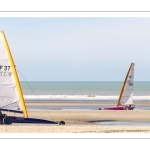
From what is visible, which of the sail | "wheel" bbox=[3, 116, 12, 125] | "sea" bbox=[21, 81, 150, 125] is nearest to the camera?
"wheel" bbox=[3, 116, 12, 125]

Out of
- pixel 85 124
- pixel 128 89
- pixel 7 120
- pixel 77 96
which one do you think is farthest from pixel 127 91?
pixel 77 96

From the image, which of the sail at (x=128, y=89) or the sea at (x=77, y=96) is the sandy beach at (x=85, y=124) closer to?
the sea at (x=77, y=96)

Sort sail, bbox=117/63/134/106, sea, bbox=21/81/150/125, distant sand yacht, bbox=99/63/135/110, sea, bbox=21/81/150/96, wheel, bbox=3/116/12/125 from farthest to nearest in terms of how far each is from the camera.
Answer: sea, bbox=21/81/150/96, sea, bbox=21/81/150/125, sail, bbox=117/63/134/106, distant sand yacht, bbox=99/63/135/110, wheel, bbox=3/116/12/125

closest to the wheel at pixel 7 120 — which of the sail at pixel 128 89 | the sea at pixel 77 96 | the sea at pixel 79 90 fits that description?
the sea at pixel 77 96

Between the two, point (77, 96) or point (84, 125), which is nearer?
point (84, 125)

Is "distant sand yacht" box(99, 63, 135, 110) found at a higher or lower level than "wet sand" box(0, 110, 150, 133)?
higher

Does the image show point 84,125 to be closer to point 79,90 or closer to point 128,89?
point 128,89

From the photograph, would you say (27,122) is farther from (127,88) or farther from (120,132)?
(127,88)

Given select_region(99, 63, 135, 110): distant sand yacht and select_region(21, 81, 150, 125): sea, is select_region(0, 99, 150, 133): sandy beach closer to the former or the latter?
select_region(21, 81, 150, 125): sea

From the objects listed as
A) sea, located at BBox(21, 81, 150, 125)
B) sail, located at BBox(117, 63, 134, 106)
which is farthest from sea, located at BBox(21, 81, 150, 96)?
sail, located at BBox(117, 63, 134, 106)

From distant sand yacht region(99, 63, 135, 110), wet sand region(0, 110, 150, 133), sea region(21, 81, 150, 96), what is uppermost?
sea region(21, 81, 150, 96)
